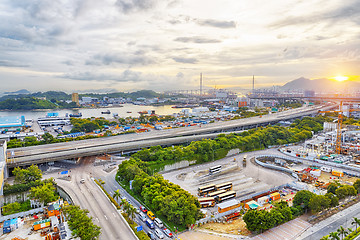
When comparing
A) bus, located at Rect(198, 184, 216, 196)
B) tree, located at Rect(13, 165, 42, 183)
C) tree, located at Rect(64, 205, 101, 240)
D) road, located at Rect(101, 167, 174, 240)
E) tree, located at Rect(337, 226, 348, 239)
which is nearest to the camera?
tree, located at Rect(64, 205, 101, 240)

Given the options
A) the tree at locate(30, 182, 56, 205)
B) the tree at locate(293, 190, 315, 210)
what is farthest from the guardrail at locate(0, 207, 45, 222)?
the tree at locate(293, 190, 315, 210)

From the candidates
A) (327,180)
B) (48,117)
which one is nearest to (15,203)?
(327,180)

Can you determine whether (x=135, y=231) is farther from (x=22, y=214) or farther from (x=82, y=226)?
(x=22, y=214)

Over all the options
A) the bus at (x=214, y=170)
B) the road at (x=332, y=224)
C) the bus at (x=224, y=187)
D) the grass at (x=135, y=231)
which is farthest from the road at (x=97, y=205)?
the bus at (x=214, y=170)

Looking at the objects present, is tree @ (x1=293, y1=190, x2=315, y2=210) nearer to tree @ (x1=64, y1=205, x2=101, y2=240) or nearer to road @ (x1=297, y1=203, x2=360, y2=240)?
road @ (x1=297, y1=203, x2=360, y2=240)

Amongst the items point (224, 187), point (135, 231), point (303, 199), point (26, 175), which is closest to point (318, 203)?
point (303, 199)

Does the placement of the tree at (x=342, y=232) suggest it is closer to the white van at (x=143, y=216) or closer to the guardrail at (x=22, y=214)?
the white van at (x=143, y=216)

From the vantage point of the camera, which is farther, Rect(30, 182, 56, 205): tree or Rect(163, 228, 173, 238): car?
Rect(30, 182, 56, 205): tree
